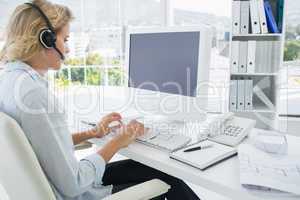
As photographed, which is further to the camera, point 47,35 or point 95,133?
point 95,133

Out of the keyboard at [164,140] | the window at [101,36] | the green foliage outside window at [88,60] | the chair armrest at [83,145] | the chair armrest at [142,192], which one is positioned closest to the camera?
the chair armrest at [142,192]

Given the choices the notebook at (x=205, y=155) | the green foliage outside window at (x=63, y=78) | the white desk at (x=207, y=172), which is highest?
the green foliage outside window at (x=63, y=78)

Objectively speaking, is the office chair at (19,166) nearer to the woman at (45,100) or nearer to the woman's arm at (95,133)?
the woman at (45,100)

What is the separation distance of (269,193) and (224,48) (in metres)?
2.22

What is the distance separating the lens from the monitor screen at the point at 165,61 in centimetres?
118

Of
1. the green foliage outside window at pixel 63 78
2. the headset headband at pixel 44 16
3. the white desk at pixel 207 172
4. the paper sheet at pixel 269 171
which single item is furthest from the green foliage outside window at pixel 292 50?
the green foliage outside window at pixel 63 78

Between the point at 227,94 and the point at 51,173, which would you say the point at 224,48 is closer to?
the point at 227,94

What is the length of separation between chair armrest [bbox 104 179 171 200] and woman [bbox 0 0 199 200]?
0.11 meters

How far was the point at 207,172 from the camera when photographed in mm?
888

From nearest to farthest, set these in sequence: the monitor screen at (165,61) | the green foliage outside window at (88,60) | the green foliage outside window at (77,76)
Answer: the monitor screen at (165,61) < the green foliage outside window at (88,60) < the green foliage outside window at (77,76)

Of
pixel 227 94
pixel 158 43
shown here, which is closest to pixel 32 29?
pixel 158 43

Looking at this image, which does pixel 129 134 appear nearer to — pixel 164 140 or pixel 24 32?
pixel 164 140

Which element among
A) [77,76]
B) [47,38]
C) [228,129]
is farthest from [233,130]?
[77,76]

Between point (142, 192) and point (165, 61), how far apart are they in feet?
2.04
